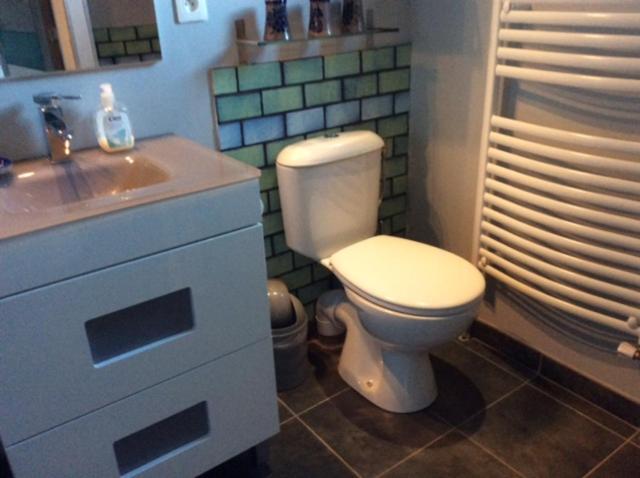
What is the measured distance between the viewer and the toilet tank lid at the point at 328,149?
1.60m

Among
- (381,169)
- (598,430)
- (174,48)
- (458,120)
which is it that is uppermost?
(174,48)

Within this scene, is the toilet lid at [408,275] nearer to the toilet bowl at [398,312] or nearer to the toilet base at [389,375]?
the toilet bowl at [398,312]

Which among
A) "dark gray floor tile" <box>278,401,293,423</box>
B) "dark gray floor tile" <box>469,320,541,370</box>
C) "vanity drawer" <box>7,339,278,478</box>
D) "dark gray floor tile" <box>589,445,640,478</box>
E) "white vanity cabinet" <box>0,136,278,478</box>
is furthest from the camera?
→ "dark gray floor tile" <box>469,320,541,370</box>

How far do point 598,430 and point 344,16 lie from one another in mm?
1405

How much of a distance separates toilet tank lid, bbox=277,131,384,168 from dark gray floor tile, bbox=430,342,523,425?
29.9 inches

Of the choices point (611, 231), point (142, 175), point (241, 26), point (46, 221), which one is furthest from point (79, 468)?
point (611, 231)

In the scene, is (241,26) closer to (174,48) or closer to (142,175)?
(174,48)

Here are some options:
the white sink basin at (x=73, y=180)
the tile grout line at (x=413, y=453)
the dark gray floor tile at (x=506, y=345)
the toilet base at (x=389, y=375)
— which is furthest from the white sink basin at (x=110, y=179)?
the dark gray floor tile at (x=506, y=345)

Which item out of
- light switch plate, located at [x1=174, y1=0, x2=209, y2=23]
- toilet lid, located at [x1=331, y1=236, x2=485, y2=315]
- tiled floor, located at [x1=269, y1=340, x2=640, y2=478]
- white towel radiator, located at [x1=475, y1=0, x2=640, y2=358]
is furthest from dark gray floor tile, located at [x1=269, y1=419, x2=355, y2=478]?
light switch plate, located at [x1=174, y1=0, x2=209, y2=23]

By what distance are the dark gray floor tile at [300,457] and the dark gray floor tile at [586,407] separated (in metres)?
0.70

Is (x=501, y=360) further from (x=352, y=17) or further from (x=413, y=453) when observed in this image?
(x=352, y=17)

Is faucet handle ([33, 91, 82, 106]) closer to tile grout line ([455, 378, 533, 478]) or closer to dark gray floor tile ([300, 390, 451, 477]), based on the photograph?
dark gray floor tile ([300, 390, 451, 477])

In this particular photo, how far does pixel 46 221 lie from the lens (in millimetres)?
975

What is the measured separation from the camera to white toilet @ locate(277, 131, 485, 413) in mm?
1451
